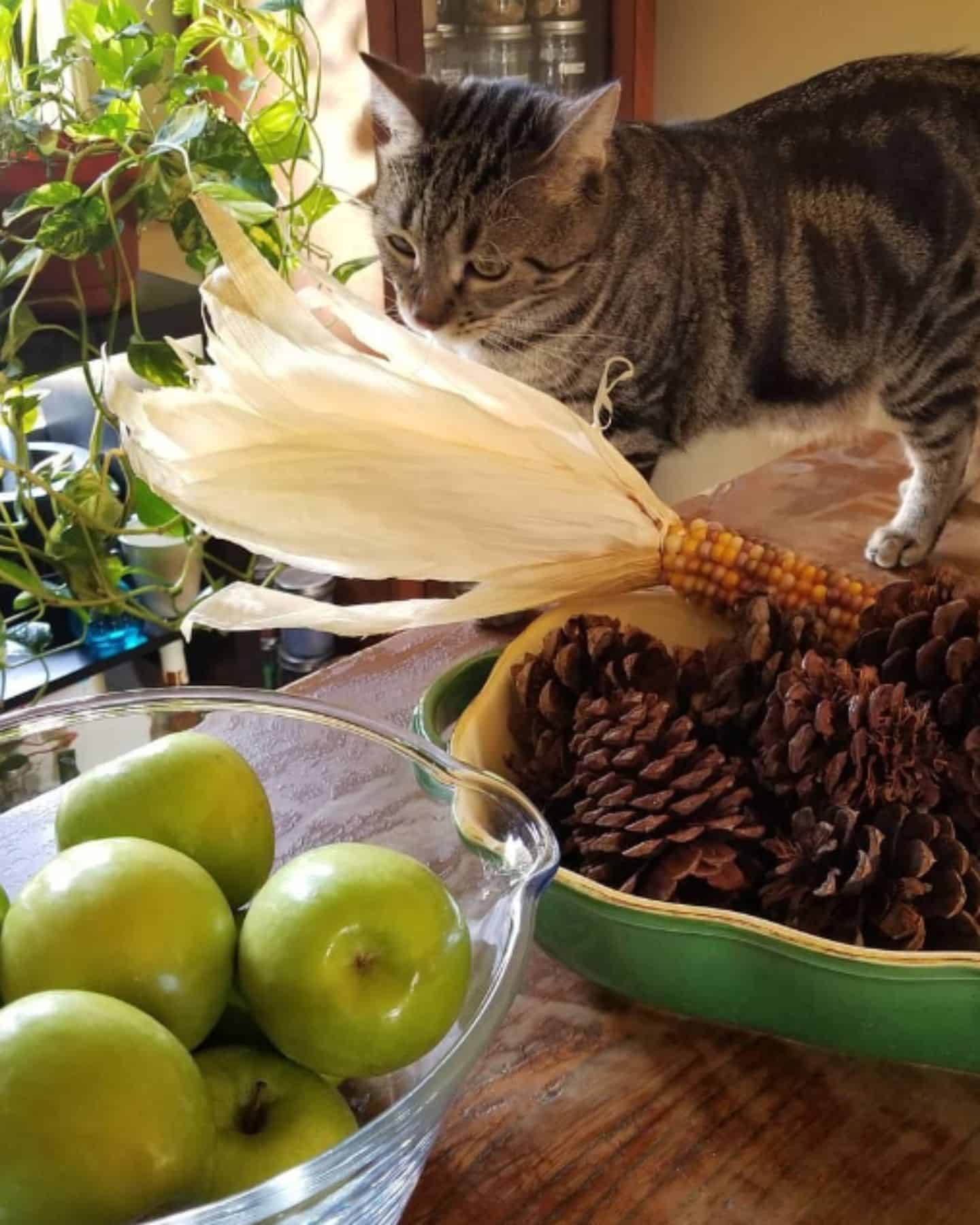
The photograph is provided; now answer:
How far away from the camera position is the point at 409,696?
2.06ft

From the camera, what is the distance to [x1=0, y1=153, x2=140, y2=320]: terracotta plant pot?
92 cm

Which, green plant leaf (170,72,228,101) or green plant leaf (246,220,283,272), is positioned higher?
green plant leaf (170,72,228,101)

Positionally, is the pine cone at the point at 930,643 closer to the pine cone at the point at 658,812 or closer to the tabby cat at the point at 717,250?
the pine cone at the point at 658,812

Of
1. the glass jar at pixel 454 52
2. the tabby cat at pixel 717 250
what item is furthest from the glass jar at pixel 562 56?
the tabby cat at pixel 717 250

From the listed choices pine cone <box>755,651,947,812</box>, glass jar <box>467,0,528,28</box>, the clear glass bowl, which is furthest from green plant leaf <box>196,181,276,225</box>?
glass jar <box>467,0,528,28</box>

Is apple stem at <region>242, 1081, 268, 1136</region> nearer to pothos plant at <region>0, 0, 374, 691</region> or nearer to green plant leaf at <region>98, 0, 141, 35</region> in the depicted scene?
pothos plant at <region>0, 0, 374, 691</region>

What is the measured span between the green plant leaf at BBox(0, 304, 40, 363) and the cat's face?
277 millimetres

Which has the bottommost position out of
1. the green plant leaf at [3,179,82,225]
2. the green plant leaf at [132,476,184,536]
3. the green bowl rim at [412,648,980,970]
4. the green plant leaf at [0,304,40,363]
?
the green plant leaf at [132,476,184,536]

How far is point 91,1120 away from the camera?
26 cm

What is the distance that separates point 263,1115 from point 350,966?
5cm

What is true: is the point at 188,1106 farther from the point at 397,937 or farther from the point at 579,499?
the point at 579,499

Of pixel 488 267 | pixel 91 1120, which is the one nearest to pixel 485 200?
pixel 488 267

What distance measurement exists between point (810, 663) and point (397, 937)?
20 cm

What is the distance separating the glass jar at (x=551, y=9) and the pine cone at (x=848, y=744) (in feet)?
3.87
